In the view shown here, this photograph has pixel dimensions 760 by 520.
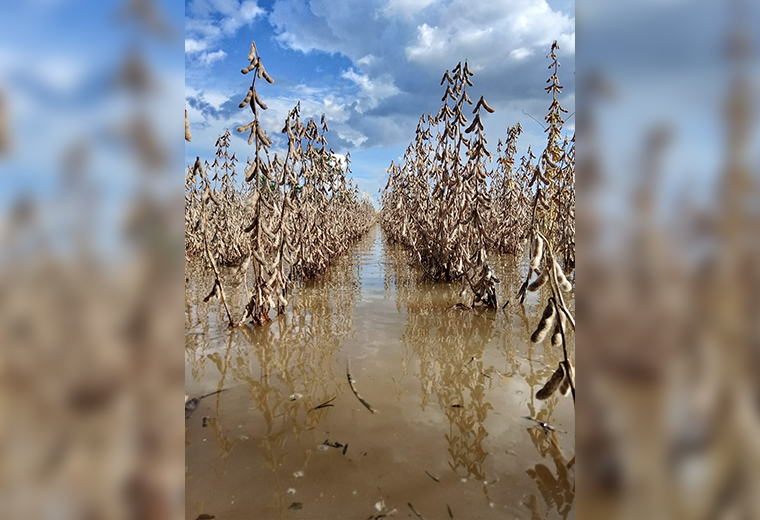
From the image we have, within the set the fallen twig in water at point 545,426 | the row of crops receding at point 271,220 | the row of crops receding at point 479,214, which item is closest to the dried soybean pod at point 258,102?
the row of crops receding at point 271,220

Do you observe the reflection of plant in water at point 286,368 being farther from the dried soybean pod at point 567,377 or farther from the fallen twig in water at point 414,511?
the dried soybean pod at point 567,377

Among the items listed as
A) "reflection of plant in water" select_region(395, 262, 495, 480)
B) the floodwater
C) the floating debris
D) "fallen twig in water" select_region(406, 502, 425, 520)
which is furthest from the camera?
the floating debris

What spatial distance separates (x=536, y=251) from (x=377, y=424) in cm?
169

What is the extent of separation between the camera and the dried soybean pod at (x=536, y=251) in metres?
1.18

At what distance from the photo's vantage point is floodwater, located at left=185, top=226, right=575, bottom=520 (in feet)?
5.89

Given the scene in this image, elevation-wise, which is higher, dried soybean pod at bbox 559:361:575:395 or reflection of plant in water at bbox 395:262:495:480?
dried soybean pod at bbox 559:361:575:395

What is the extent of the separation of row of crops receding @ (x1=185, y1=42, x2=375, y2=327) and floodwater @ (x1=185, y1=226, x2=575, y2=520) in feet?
1.95

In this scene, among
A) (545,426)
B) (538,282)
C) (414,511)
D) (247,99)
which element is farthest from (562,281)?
(247,99)

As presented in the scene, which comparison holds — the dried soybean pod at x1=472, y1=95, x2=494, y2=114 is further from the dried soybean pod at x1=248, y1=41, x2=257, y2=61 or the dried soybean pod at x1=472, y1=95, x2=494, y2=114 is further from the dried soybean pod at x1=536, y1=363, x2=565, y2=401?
the dried soybean pod at x1=536, y1=363, x2=565, y2=401

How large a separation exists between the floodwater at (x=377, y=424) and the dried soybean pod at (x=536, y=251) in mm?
1226

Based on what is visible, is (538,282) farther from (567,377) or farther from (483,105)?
(483,105)

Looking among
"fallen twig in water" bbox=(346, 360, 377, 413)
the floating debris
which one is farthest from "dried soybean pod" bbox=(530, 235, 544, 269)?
the floating debris

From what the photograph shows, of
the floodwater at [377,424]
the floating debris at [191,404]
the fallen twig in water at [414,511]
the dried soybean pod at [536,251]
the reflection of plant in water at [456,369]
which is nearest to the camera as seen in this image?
the dried soybean pod at [536,251]
